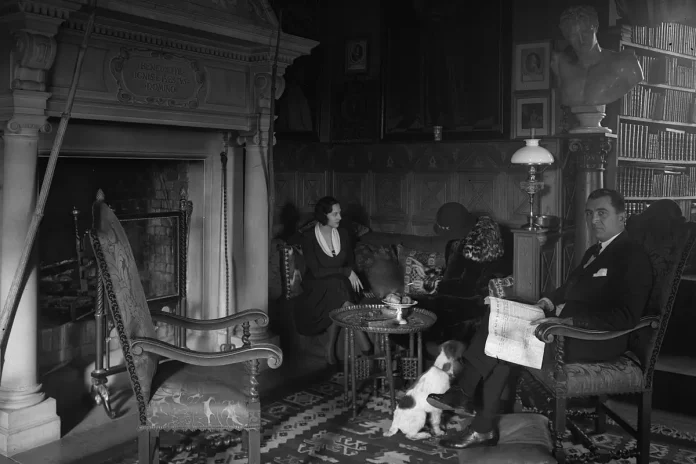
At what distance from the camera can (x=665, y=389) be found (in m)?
4.36

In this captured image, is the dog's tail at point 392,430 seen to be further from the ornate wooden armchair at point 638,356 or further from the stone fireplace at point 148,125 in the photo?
the stone fireplace at point 148,125

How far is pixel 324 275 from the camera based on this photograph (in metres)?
5.48

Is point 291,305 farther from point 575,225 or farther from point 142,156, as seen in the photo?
point 575,225

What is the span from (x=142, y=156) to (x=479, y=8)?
11.4ft

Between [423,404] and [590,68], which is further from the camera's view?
[590,68]

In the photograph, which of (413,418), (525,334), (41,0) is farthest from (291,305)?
(41,0)

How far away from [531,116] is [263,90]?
2.52 m

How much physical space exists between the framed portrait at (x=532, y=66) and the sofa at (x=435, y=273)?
127 cm

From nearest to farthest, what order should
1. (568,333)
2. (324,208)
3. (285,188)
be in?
(568,333) → (324,208) → (285,188)

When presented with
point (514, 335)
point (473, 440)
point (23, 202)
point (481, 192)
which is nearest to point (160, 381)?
point (23, 202)

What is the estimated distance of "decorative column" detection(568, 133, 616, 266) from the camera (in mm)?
5766

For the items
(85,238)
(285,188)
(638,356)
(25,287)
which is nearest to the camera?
(638,356)

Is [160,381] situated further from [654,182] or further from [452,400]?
[654,182]

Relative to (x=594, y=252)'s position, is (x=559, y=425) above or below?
below
